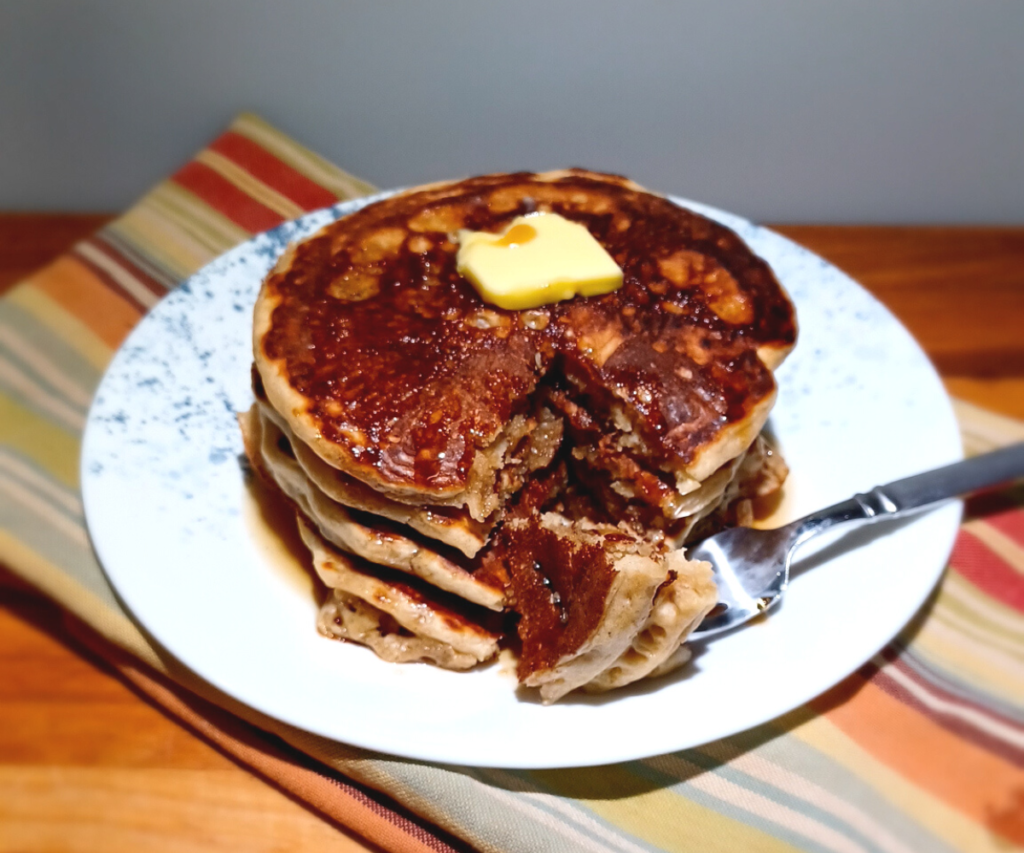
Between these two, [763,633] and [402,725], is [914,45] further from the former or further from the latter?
[402,725]

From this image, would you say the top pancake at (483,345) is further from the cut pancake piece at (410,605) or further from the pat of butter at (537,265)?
the cut pancake piece at (410,605)

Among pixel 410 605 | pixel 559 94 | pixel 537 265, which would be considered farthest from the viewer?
pixel 559 94

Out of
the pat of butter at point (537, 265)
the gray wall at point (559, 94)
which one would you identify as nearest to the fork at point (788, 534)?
the pat of butter at point (537, 265)

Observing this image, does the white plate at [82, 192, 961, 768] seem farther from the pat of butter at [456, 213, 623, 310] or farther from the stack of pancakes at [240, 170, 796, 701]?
the pat of butter at [456, 213, 623, 310]

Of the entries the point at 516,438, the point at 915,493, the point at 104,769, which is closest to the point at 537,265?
the point at 516,438

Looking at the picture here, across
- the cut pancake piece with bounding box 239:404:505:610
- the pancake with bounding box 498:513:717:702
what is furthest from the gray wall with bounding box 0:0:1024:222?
the pancake with bounding box 498:513:717:702

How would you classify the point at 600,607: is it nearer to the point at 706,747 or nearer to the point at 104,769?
the point at 706,747

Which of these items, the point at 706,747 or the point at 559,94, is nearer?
the point at 706,747
